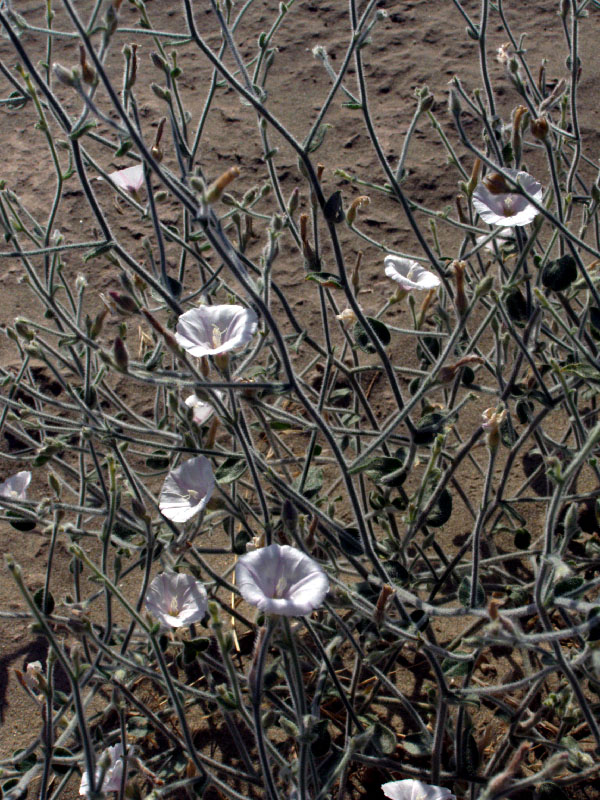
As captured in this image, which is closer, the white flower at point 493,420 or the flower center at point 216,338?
the white flower at point 493,420

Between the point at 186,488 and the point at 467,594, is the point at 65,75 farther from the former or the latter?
the point at 467,594

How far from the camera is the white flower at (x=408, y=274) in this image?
223 centimetres

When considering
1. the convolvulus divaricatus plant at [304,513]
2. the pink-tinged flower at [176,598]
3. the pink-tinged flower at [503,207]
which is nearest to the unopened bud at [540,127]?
the convolvulus divaricatus plant at [304,513]

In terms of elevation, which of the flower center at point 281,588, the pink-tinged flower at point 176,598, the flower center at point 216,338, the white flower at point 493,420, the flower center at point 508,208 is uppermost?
the flower center at point 508,208

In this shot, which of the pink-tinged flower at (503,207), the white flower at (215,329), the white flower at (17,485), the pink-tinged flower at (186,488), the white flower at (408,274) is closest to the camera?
the white flower at (215,329)

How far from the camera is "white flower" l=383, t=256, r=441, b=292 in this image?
7.30ft

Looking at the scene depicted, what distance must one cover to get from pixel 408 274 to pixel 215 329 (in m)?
0.85

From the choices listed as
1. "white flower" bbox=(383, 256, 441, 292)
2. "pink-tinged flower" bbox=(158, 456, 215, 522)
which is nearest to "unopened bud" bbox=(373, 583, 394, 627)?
"pink-tinged flower" bbox=(158, 456, 215, 522)

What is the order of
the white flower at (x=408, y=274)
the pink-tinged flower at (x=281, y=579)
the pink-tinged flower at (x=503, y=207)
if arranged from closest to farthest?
1. the pink-tinged flower at (x=281, y=579)
2. the pink-tinged flower at (x=503, y=207)
3. the white flower at (x=408, y=274)

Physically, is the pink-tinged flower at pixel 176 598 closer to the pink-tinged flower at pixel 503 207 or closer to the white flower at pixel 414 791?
the white flower at pixel 414 791

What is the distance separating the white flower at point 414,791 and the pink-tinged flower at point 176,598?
1.97ft

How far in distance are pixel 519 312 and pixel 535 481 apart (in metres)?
1.04

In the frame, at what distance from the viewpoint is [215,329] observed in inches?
70.1

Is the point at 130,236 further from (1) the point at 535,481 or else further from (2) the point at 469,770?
(2) the point at 469,770
